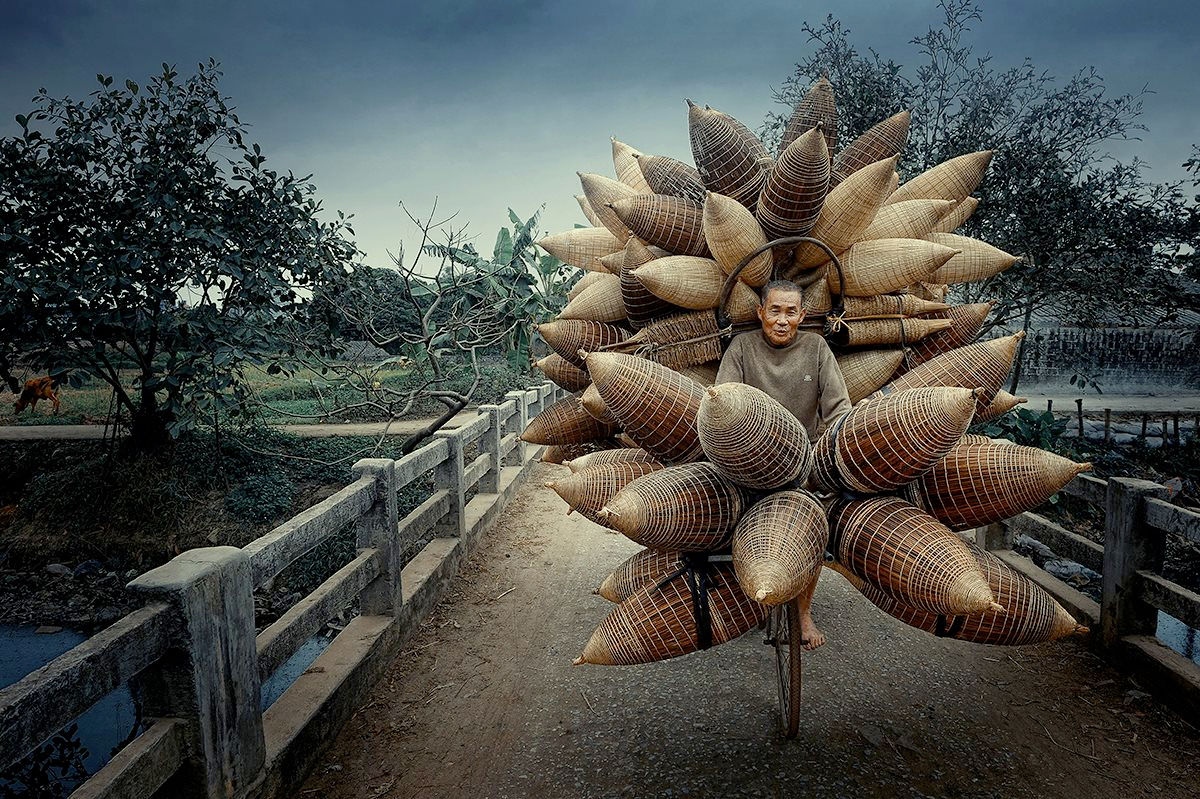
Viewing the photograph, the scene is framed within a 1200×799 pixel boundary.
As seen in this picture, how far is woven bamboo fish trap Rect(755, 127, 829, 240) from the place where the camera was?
2543mm

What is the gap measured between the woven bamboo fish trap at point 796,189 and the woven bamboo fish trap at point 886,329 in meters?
0.47

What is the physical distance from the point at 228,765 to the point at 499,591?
2.81 meters

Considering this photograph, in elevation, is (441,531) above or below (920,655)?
above

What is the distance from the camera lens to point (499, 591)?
5.18 m

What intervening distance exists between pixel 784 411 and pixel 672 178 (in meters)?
1.53

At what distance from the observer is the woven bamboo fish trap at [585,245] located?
3699 mm

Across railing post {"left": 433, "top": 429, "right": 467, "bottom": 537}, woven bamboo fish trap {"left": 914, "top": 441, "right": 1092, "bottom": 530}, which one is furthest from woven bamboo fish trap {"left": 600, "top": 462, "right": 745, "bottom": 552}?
railing post {"left": 433, "top": 429, "right": 467, "bottom": 537}

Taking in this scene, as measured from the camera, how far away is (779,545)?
194 cm

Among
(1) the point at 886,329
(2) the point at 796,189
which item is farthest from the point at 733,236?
(1) the point at 886,329

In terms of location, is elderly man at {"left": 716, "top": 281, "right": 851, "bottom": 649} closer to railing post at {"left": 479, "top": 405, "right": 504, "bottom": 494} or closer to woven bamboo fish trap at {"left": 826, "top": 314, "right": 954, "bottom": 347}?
woven bamboo fish trap at {"left": 826, "top": 314, "right": 954, "bottom": 347}

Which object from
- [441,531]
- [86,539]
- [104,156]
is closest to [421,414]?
[86,539]

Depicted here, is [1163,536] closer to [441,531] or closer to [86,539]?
[441,531]

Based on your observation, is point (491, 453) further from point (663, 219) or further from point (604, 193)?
point (663, 219)

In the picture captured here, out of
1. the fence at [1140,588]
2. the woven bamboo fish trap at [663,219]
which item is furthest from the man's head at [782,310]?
the fence at [1140,588]
